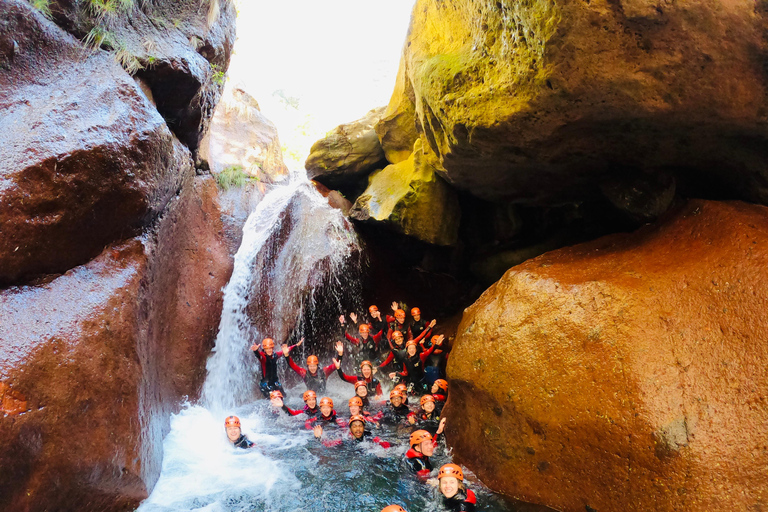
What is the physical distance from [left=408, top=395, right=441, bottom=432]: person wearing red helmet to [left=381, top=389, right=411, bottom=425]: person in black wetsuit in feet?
0.68

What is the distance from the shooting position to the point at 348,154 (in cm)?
1262

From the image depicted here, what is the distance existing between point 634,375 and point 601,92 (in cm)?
299

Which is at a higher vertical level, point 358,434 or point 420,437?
point 420,437

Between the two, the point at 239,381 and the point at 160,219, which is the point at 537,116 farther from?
the point at 239,381

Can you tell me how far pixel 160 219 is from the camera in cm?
718

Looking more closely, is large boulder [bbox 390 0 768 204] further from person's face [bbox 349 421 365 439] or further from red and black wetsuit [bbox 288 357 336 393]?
red and black wetsuit [bbox 288 357 336 393]

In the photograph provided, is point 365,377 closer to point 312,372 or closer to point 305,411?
point 312,372

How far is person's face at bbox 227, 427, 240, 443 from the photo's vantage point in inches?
255

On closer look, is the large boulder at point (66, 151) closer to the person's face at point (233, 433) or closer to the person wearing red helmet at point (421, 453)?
the person's face at point (233, 433)

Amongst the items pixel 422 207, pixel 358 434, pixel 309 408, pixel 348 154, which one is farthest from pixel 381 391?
A: pixel 348 154

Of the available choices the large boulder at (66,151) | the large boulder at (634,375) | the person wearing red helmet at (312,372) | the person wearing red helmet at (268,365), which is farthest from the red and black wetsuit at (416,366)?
the large boulder at (66,151)

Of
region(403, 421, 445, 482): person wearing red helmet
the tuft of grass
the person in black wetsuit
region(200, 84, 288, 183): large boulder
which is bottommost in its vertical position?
the person in black wetsuit

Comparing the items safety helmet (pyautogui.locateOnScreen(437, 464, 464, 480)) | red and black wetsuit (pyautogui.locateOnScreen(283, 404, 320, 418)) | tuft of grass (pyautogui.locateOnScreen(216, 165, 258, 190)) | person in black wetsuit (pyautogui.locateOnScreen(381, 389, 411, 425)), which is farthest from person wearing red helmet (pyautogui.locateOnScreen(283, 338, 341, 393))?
tuft of grass (pyautogui.locateOnScreen(216, 165, 258, 190))

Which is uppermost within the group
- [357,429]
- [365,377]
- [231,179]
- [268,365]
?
[231,179]
